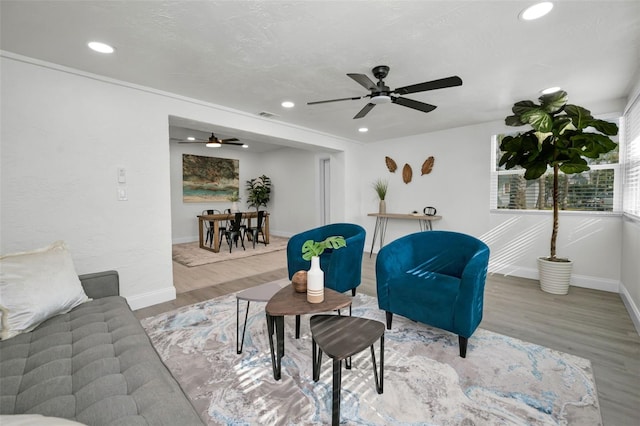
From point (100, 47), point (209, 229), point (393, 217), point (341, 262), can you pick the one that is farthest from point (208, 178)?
point (341, 262)

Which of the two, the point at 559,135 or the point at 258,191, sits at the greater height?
the point at 559,135

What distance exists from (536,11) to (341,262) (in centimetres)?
249

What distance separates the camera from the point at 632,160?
312cm

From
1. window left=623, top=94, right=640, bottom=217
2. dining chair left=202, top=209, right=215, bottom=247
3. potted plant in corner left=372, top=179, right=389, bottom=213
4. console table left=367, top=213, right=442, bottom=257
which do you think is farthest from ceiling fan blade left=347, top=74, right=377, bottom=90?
dining chair left=202, top=209, right=215, bottom=247

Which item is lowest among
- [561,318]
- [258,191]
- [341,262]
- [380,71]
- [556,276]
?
[561,318]

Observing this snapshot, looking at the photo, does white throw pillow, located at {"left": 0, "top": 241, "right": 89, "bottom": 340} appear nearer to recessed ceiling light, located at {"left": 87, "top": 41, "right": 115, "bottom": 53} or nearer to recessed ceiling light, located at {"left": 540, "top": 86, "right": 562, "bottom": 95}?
recessed ceiling light, located at {"left": 87, "top": 41, "right": 115, "bottom": 53}

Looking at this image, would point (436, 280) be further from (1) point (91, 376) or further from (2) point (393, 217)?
(2) point (393, 217)

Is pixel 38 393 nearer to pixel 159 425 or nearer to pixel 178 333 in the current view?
pixel 159 425

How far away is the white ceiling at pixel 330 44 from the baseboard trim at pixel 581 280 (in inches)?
91.2

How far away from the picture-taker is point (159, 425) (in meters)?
0.94

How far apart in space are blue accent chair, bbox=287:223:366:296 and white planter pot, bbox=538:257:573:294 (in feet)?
7.87

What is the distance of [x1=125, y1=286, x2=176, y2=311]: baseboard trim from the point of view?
3.06 meters

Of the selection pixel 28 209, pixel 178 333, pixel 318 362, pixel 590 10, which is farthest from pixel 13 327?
pixel 590 10

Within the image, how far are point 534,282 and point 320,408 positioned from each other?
3834 mm
